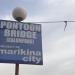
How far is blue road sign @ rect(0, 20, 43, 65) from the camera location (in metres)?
26.4

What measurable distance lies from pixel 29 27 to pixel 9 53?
6.28ft

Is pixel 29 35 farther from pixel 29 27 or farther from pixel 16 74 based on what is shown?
pixel 16 74

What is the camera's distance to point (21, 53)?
26516 mm

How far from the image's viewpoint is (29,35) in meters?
27.1

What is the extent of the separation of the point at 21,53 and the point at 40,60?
107 cm

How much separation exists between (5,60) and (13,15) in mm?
2438

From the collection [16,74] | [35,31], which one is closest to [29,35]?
[35,31]

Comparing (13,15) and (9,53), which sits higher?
(13,15)

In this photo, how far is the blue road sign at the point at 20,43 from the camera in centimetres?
2636

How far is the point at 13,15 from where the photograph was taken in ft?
87.4

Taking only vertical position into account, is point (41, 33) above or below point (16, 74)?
above

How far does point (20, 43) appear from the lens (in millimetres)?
26750

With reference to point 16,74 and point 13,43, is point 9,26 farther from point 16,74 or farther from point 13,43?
point 16,74

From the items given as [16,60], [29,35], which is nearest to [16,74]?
[16,60]
